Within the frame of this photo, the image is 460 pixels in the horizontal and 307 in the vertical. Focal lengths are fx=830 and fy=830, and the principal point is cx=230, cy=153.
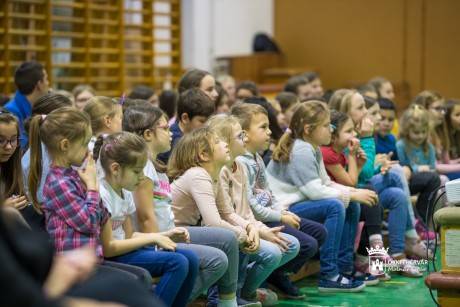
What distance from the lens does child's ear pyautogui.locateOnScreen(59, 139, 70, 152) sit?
331cm

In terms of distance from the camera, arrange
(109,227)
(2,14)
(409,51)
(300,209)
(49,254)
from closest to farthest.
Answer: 1. (49,254)
2. (109,227)
3. (300,209)
4. (2,14)
5. (409,51)

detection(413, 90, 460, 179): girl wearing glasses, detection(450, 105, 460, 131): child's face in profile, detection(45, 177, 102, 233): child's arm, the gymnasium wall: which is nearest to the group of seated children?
detection(45, 177, 102, 233): child's arm

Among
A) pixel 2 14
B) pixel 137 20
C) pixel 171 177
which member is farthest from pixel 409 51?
pixel 171 177

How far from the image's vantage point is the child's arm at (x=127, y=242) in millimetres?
3348

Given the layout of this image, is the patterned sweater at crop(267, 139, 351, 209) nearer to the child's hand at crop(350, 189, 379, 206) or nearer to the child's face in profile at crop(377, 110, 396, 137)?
the child's hand at crop(350, 189, 379, 206)

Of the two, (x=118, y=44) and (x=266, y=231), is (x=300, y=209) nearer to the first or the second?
(x=266, y=231)

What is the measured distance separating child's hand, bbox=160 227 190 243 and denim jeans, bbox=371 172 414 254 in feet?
6.92

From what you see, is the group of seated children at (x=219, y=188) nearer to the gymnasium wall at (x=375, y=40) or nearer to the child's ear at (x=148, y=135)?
the child's ear at (x=148, y=135)

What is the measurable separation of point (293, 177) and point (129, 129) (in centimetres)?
124

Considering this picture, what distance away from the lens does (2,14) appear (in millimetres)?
8672

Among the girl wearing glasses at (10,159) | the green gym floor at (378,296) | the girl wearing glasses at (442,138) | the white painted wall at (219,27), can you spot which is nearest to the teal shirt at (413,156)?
the girl wearing glasses at (442,138)

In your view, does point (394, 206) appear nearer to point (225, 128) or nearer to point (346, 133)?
point (346, 133)

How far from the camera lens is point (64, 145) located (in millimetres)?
3309

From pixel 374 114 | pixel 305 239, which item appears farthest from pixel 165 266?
pixel 374 114
